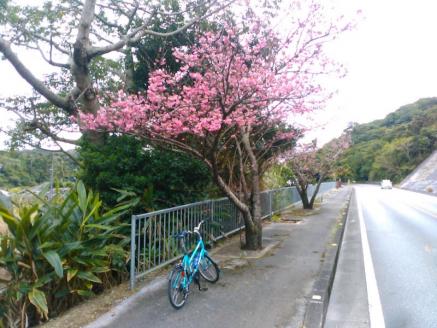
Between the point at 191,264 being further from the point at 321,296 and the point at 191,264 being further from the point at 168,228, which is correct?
the point at 321,296

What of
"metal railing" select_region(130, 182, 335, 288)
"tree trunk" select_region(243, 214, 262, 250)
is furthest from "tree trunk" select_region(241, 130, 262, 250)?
"metal railing" select_region(130, 182, 335, 288)

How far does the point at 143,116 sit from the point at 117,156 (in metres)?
1.04

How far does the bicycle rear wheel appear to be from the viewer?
4.24 metres

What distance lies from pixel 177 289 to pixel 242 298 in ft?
3.06

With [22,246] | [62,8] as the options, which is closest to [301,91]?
[22,246]

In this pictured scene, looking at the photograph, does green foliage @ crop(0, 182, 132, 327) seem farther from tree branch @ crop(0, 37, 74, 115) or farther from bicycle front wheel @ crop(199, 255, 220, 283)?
tree branch @ crop(0, 37, 74, 115)

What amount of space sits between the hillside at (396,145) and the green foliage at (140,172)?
4457 cm

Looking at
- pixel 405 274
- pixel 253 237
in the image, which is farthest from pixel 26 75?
pixel 405 274

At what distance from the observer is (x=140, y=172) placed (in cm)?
663

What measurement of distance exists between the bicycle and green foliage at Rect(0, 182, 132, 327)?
3.46ft

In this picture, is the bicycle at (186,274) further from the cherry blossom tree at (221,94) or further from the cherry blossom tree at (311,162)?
the cherry blossom tree at (311,162)

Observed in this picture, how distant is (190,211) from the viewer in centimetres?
677

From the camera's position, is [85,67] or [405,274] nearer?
[405,274]

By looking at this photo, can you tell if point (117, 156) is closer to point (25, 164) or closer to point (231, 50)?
point (231, 50)
